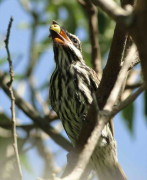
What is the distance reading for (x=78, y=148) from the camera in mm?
2693

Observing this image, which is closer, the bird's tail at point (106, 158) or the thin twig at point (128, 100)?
the thin twig at point (128, 100)

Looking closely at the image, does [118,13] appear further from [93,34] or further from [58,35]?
[93,34]

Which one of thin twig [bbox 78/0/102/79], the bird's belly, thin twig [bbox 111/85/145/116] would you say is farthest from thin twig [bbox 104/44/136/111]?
thin twig [bbox 78/0/102/79]

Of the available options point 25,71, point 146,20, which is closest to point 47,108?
point 25,71

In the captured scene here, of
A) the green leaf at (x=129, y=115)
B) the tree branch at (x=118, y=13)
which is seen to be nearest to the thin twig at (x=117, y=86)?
the tree branch at (x=118, y=13)

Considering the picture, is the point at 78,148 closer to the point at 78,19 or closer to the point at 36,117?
the point at 36,117

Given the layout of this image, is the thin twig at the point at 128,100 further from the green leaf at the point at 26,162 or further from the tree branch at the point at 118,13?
the green leaf at the point at 26,162

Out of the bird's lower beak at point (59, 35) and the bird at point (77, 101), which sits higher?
the bird's lower beak at point (59, 35)

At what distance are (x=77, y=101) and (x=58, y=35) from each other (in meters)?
0.76

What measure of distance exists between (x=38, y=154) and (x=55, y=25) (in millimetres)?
1425

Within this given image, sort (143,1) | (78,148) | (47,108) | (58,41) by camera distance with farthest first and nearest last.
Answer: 1. (47,108)
2. (58,41)
3. (78,148)
4. (143,1)

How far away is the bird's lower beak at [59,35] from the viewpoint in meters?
4.72

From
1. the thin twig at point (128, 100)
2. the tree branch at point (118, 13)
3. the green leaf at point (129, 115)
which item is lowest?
the thin twig at point (128, 100)

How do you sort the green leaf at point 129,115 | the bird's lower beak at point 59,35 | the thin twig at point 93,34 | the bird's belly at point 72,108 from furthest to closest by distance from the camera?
the green leaf at point 129,115 < the thin twig at point 93,34 < the bird's lower beak at point 59,35 < the bird's belly at point 72,108
